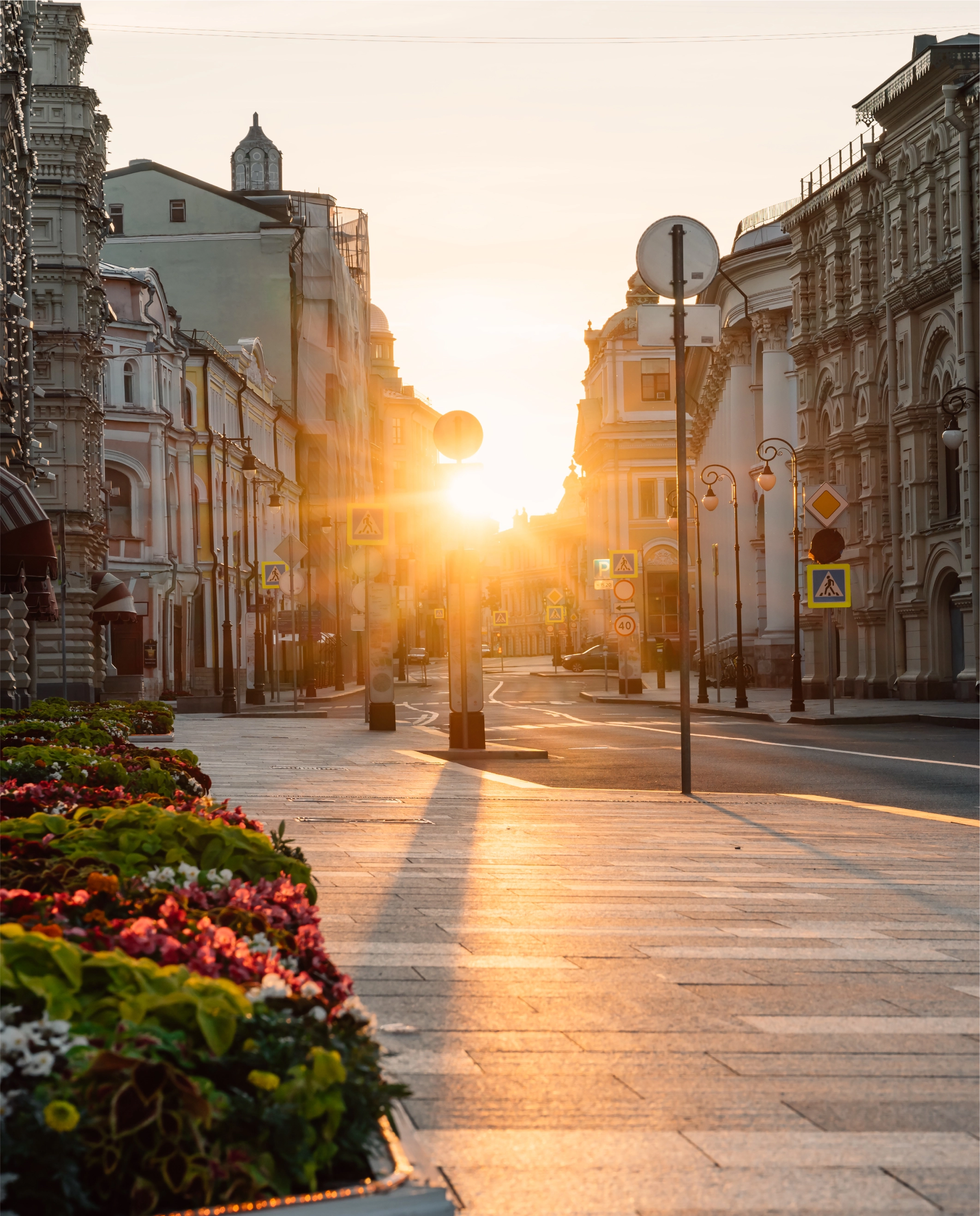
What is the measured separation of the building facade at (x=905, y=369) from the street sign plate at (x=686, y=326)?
80.7 feet

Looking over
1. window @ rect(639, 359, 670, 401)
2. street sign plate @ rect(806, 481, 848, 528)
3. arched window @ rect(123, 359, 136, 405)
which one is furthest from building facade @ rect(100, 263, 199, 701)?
window @ rect(639, 359, 670, 401)

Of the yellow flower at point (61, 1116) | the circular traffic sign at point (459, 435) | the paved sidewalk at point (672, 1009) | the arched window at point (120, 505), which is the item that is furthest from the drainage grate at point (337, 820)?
the arched window at point (120, 505)

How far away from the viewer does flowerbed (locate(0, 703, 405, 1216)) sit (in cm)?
266

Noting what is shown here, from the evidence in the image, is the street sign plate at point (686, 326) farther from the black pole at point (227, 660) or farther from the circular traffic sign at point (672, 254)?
the black pole at point (227, 660)

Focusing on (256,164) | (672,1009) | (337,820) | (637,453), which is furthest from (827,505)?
(256,164)

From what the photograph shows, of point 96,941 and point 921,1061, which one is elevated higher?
point 96,941

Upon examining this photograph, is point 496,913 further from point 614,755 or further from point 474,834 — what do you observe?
point 614,755

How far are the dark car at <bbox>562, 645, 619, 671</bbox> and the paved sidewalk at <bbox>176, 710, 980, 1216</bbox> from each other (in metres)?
77.7

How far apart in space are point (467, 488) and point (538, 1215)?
690 inches

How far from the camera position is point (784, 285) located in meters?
65.1

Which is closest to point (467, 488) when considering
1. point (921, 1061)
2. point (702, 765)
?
point (702, 765)

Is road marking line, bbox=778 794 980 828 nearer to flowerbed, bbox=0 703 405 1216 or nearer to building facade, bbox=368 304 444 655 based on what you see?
flowerbed, bbox=0 703 405 1216

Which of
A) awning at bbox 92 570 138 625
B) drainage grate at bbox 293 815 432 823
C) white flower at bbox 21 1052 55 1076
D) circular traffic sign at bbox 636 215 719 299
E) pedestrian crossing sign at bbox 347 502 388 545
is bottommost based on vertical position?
drainage grate at bbox 293 815 432 823

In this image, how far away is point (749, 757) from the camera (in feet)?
75.0
